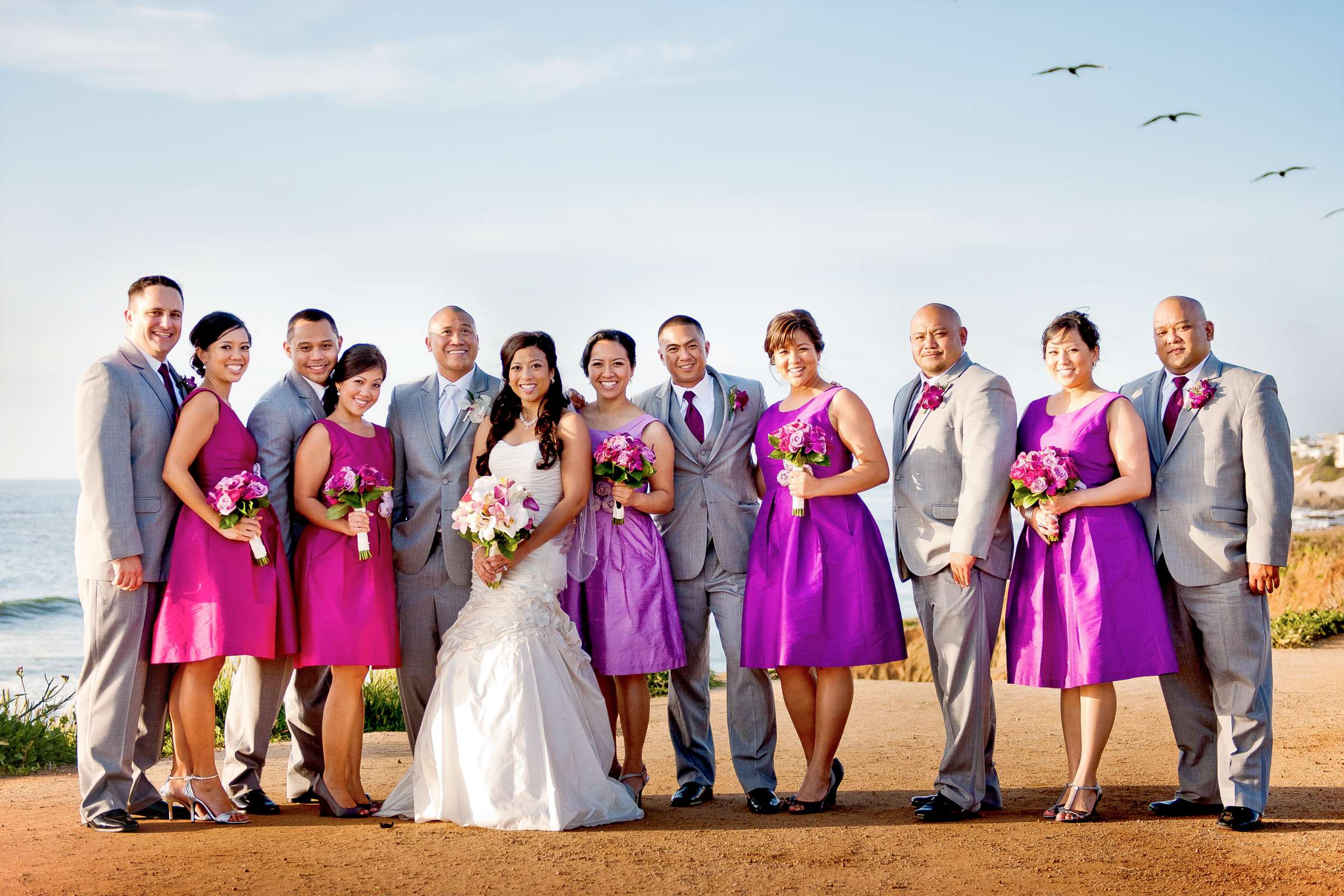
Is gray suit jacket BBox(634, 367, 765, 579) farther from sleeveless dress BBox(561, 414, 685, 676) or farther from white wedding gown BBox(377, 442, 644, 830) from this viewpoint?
white wedding gown BBox(377, 442, 644, 830)

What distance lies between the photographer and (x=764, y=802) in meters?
5.82

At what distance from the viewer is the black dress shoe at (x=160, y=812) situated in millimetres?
5699

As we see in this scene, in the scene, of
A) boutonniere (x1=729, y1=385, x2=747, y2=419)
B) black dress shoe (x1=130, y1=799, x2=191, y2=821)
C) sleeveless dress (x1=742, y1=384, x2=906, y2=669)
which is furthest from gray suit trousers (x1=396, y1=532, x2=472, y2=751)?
boutonniere (x1=729, y1=385, x2=747, y2=419)

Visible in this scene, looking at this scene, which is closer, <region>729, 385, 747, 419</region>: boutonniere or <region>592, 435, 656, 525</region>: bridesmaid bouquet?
<region>592, 435, 656, 525</region>: bridesmaid bouquet

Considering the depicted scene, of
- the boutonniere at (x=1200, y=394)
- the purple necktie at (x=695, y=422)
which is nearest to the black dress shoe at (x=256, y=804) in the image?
the purple necktie at (x=695, y=422)

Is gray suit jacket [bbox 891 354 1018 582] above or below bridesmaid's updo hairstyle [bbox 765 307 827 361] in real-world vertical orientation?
below

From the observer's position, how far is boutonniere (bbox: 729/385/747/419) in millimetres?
6230

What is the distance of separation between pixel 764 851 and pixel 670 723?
1384 mm

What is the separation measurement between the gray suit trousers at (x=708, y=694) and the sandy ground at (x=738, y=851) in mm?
246

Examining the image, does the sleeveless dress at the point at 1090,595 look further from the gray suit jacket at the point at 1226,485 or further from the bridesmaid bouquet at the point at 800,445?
the bridesmaid bouquet at the point at 800,445

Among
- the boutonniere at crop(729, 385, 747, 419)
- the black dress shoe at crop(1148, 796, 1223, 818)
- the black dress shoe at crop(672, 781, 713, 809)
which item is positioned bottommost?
the black dress shoe at crop(1148, 796, 1223, 818)

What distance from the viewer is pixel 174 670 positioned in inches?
226

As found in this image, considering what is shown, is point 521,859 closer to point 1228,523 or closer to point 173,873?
point 173,873

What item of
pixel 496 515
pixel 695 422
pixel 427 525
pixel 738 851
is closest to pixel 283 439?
pixel 427 525
